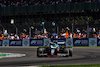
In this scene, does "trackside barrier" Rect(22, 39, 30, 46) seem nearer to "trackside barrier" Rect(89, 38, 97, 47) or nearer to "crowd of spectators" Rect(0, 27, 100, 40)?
"crowd of spectators" Rect(0, 27, 100, 40)

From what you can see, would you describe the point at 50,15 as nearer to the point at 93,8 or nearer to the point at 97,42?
the point at 93,8

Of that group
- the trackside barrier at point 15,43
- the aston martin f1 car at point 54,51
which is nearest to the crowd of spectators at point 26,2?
the trackside barrier at point 15,43

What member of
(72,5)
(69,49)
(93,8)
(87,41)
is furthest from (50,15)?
(69,49)

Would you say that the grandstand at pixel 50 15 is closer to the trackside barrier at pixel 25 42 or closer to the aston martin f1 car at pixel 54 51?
the trackside barrier at pixel 25 42

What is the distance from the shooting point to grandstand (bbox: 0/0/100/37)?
107 feet

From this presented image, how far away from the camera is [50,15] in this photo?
123ft

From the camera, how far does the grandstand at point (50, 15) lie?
3262 cm

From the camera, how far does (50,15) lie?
123 feet

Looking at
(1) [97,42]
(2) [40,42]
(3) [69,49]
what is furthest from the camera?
(2) [40,42]

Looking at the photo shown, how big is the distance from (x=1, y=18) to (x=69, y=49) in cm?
2757

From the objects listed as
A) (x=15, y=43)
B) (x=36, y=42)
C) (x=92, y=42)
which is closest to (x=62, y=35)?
(x=36, y=42)

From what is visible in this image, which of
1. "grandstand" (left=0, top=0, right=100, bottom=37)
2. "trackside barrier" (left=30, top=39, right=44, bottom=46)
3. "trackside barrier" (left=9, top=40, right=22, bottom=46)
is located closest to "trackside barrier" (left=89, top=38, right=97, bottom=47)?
"grandstand" (left=0, top=0, right=100, bottom=37)

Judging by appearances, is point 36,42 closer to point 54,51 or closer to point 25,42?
point 25,42

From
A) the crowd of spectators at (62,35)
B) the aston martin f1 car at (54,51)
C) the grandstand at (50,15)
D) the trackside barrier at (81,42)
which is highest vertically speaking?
the grandstand at (50,15)
